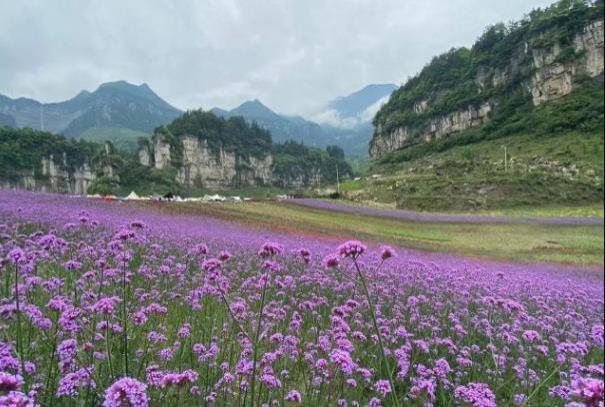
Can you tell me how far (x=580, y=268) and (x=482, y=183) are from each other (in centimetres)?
4687

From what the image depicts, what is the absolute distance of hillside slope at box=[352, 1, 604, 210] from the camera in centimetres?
6316

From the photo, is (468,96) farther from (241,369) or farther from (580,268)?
(241,369)

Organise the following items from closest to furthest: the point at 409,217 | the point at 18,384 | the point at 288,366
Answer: the point at 18,384 → the point at 288,366 → the point at 409,217

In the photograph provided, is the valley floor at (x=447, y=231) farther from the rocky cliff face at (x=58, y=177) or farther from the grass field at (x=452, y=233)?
the rocky cliff face at (x=58, y=177)

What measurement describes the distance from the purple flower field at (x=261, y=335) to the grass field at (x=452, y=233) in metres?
13.1

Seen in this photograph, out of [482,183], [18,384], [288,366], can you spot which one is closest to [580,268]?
[288,366]

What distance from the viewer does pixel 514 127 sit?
127562 millimetres

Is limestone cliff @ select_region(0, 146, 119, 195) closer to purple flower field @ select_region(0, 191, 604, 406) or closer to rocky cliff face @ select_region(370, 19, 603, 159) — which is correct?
rocky cliff face @ select_region(370, 19, 603, 159)

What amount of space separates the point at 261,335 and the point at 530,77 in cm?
16002

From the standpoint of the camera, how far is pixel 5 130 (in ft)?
503

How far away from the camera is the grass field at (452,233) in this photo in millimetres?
24169

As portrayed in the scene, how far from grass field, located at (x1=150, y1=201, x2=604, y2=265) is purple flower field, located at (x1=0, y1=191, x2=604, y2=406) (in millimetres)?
13089

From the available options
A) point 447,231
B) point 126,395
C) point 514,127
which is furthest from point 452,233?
point 514,127

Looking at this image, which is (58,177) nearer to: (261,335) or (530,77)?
(530,77)
